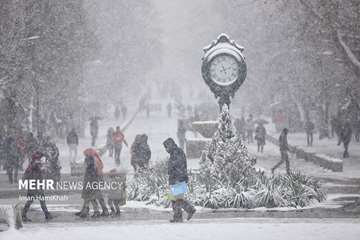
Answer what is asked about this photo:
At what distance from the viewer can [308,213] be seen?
17.0 meters

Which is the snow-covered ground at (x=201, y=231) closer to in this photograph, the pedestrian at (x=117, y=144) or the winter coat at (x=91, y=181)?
the winter coat at (x=91, y=181)

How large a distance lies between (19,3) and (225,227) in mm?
16573

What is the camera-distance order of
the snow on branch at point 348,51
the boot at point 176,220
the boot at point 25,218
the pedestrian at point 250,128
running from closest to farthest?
the boot at point 176,220
the boot at point 25,218
the snow on branch at point 348,51
the pedestrian at point 250,128

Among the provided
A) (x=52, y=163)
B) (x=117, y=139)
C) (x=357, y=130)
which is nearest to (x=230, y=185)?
(x=52, y=163)

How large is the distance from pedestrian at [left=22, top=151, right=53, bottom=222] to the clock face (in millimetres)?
5035

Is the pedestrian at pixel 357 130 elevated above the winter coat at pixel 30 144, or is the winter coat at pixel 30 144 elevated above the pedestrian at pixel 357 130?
the pedestrian at pixel 357 130

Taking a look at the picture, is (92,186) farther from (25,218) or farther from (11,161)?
(11,161)

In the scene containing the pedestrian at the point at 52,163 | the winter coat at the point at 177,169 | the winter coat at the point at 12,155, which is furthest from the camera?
the winter coat at the point at 12,155

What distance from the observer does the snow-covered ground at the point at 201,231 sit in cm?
1377

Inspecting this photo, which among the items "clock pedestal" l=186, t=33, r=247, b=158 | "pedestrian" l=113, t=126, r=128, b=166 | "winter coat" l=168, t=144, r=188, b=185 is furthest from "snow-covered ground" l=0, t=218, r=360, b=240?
"pedestrian" l=113, t=126, r=128, b=166

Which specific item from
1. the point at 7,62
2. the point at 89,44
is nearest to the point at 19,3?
the point at 7,62

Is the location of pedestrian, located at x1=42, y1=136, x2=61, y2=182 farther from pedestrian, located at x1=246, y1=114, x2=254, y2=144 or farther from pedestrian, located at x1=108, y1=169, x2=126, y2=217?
pedestrian, located at x1=246, y1=114, x2=254, y2=144

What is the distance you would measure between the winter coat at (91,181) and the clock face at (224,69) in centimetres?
440

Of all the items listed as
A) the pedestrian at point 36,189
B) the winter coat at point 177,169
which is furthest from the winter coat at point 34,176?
the winter coat at point 177,169
